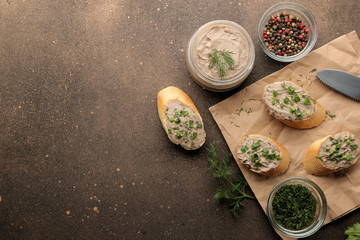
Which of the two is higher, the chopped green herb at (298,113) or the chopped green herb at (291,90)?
the chopped green herb at (291,90)

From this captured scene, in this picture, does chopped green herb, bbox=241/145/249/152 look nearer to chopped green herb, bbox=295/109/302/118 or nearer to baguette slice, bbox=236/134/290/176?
baguette slice, bbox=236/134/290/176

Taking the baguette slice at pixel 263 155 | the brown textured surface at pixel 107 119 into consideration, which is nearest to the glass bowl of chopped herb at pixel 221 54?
the brown textured surface at pixel 107 119

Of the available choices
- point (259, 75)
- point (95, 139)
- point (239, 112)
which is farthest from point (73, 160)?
point (259, 75)

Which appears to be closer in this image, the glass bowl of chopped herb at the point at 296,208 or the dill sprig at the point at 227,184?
the glass bowl of chopped herb at the point at 296,208

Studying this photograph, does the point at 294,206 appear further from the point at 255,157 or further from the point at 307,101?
the point at 307,101

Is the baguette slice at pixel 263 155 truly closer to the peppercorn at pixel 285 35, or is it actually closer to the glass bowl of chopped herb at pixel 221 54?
the glass bowl of chopped herb at pixel 221 54

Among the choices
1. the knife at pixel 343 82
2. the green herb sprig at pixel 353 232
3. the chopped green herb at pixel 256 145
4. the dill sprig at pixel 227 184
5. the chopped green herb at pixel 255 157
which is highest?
the knife at pixel 343 82

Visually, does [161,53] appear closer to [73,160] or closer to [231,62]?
[231,62]

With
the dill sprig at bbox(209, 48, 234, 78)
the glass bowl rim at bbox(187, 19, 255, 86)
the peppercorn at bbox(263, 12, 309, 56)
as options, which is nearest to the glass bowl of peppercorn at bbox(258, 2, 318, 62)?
the peppercorn at bbox(263, 12, 309, 56)
